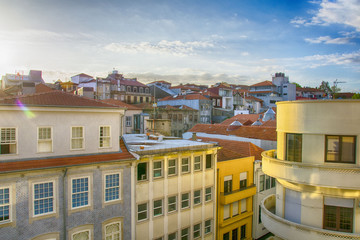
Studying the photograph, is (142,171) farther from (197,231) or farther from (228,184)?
(228,184)

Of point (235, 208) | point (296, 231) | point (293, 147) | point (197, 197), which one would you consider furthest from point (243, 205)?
point (293, 147)

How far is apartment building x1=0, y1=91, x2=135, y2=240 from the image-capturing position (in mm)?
15422

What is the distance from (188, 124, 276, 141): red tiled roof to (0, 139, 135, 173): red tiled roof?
21365 mm

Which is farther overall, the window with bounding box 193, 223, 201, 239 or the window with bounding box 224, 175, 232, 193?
the window with bounding box 224, 175, 232, 193

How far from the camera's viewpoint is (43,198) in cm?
1614

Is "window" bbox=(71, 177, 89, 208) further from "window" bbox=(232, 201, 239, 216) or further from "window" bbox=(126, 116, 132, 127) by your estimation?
"window" bbox=(126, 116, 132, 127)

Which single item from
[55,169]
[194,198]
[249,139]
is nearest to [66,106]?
[55,169]

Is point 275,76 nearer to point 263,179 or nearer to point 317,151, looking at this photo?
point 263,179

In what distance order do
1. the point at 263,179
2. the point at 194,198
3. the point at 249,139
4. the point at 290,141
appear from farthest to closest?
1. the point at 249,139
2. the point at 263,179
3. the point at 194,198
4. the point at 290,141

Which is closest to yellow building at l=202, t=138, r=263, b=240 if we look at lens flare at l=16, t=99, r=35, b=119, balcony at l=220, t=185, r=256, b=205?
balcony at l=220, t=185, r=256, b=205

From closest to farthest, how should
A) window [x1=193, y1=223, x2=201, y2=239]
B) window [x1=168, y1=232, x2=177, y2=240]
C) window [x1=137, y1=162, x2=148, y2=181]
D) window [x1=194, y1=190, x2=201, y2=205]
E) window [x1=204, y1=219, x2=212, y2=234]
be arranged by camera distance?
window [x1=137, y1=162, x2=148, y2=181] → window [x1=168, y1=232, x2=177, y2=240] → window [x1=194, y1=190, x2=201, y2=205] → window [x1=193, y1=223, x2=201, y2=239] → window [x1=204, y1=219, x2=212, y2=234]

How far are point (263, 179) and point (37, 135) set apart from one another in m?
23.4

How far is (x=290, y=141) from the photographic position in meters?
15.5

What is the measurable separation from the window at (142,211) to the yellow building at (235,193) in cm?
802
